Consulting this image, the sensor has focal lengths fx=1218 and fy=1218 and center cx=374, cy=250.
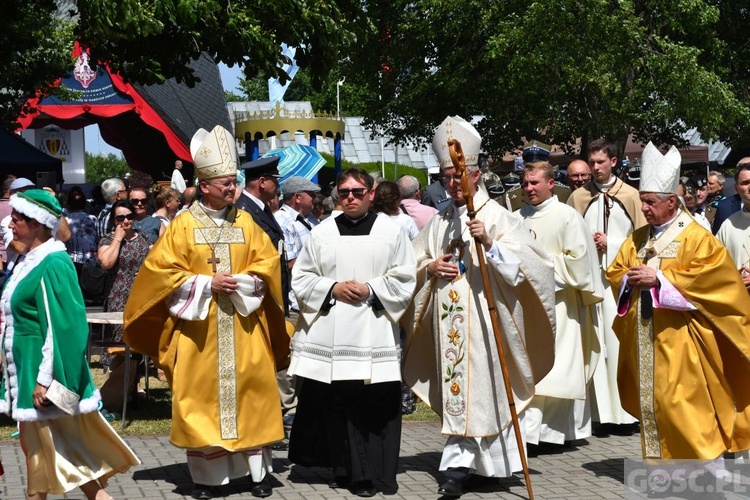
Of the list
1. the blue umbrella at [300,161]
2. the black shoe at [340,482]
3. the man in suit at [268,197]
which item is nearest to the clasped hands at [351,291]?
the black shoe at [340,482]

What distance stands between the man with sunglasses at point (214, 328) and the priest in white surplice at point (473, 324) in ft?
3.29

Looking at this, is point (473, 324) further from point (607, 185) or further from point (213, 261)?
point (607, 185)

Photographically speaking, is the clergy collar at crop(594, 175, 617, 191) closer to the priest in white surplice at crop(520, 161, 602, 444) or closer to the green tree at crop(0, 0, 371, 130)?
the priest in white surplice at crop(520, 161, 602, 444)

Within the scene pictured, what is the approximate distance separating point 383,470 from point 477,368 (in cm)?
85

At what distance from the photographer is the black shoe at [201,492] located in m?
7.27

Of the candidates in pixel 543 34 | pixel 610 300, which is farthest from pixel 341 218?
pixel 543 34

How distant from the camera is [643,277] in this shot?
726cm

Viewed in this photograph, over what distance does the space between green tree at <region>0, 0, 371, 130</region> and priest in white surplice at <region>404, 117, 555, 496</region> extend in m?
5.88

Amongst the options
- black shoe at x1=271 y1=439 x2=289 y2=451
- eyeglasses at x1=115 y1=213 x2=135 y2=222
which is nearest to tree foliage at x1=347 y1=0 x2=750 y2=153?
eyeglasses at x1=115 y1=213 x2=135 y2=222

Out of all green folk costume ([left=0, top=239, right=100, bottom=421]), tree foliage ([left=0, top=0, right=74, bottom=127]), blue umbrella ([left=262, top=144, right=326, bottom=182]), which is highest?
tree foliage ([left=0, top=0, right=74, bottom=127])

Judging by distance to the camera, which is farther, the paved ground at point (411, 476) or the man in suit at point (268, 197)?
the man in suit at point (268, 197)

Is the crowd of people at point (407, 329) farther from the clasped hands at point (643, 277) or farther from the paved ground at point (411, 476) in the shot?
the paved ground at point (411, 476)

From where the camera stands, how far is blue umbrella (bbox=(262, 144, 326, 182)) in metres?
24.5

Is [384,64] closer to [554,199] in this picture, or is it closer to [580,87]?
[580,87]
